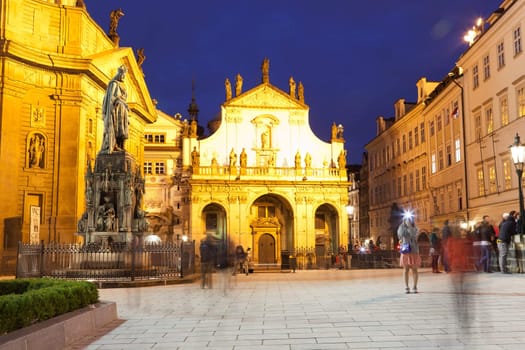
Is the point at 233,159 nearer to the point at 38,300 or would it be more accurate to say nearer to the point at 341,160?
the point at 341,160

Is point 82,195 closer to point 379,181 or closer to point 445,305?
point 445,305

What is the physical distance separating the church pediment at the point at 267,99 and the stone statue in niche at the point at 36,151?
27508 millimetres

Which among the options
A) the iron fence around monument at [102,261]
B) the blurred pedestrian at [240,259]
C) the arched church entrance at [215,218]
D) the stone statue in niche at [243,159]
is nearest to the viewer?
the iron fence around monument at [102,261]

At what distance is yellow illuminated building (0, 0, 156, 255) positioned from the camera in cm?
2808

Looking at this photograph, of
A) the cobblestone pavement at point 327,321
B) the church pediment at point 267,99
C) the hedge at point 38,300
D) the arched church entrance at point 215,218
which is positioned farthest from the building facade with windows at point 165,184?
the hedge at point 38,300

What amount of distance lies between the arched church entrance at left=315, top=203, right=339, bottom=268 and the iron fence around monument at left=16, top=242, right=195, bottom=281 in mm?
35756

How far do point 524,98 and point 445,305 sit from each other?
20.8 meters

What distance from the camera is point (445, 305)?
418 inches

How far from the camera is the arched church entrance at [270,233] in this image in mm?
54562

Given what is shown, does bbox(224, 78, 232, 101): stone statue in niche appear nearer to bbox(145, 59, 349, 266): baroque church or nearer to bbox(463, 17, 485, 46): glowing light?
bbox(145, 59, 349, 266): baroque church

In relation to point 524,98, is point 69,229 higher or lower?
lower

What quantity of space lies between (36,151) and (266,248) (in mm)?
29578

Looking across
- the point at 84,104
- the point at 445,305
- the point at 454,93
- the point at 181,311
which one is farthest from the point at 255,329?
the point at 454,93

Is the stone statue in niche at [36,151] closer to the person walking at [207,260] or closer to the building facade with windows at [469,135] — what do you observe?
the person walking at [207,260]
